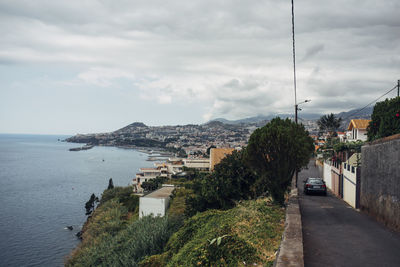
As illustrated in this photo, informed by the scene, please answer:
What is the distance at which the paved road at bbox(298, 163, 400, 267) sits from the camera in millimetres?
6574

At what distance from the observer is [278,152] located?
495 inches

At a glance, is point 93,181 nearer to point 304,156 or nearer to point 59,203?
point 59,203

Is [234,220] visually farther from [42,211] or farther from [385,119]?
[42,211]

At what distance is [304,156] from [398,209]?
3931 mm

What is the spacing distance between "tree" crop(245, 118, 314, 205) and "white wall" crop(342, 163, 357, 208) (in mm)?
6156

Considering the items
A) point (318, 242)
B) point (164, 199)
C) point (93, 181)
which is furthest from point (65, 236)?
point (93, 181)

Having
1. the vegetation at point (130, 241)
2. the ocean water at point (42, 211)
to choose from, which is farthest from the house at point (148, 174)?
the vegetation at point (130, 241)

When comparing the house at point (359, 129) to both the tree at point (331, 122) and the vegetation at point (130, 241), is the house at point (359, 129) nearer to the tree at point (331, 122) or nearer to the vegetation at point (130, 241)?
the vegetation at point (130, 241)

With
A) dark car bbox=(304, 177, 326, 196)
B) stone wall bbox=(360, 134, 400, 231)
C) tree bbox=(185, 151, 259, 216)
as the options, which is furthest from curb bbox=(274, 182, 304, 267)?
dark car bbox=(304, 177, 326, 196)

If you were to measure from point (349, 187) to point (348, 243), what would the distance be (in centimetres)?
1214

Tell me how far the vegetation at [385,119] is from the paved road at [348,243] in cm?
1006

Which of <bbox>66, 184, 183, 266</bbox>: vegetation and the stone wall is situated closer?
the stone wall

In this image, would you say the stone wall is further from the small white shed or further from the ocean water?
the ocean water

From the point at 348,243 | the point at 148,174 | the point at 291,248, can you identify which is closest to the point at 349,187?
the point at 348,243
